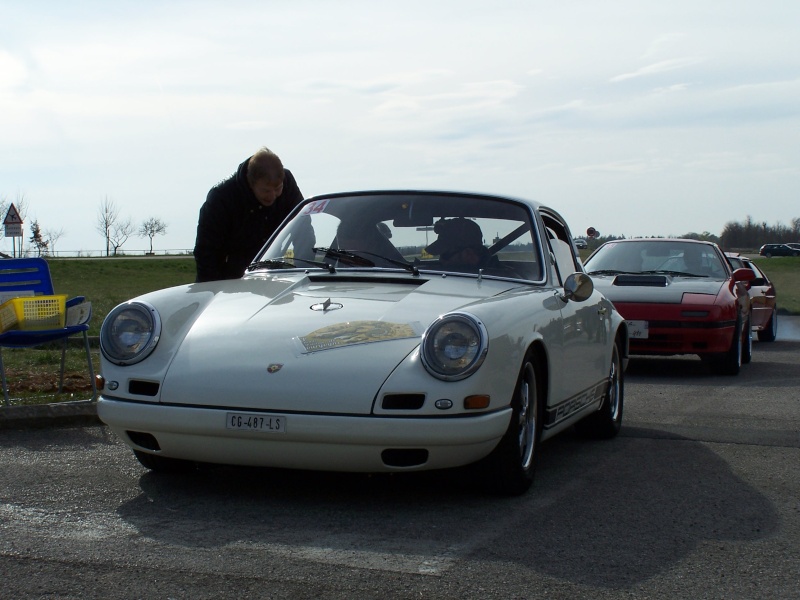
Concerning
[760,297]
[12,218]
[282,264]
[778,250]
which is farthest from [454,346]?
[778,250]

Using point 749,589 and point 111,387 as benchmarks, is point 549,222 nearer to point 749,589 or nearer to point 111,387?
point 111,387

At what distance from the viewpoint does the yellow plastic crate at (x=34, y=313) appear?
749 centimetres

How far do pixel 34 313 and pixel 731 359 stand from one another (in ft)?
23.4

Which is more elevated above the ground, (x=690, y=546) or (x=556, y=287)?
(x=556, y=287)

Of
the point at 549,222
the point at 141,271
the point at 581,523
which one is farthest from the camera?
the point at 141,271

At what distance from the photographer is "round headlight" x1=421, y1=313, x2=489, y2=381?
4.72 meters

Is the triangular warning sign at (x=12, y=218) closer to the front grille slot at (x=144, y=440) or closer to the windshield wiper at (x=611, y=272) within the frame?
the windshield wiper at (x=611, y=272)

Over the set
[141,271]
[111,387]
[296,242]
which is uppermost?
[296,242]

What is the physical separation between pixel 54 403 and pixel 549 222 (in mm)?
3366

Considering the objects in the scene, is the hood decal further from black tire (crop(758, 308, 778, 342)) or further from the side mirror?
black tire (crop(758, 308, 778, 342))

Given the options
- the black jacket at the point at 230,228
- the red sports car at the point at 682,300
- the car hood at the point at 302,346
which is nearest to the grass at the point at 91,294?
the black jacket at the point at 230,228

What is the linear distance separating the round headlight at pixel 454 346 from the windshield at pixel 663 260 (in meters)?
7.89

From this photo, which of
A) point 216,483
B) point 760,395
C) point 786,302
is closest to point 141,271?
point 786,302

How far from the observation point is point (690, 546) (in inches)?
170
